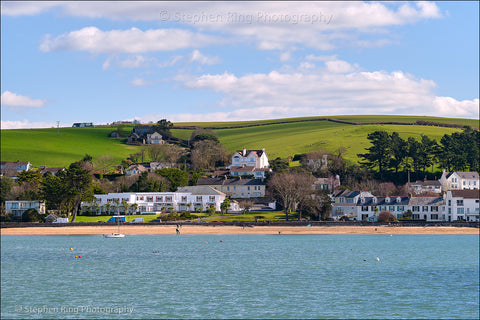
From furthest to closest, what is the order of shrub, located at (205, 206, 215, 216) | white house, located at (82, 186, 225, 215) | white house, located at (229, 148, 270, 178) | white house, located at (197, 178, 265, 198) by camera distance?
white house, located at (229, 148, 270, 178)
white house, located at (197, 178, 265, 198)
white house, located at (82, 186, 225, 215)
shrub, located at (205, 206, 215, 216)

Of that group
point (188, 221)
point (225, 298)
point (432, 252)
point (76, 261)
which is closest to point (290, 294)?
point (225, 298)

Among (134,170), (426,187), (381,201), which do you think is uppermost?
(134,170)

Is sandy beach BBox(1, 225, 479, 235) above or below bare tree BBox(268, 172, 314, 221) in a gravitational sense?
below

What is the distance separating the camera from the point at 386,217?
119000mm

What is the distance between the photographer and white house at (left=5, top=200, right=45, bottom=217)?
127 m

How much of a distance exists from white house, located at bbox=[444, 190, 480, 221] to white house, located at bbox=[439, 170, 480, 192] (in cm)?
2771

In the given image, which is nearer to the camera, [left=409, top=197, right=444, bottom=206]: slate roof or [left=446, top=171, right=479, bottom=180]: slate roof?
[left=409, top=197, right=444, bottom=206]: slate roof

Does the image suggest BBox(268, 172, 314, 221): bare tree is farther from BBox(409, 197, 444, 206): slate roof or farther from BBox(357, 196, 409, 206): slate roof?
BBox(409, 197, 444, 206): slate roof

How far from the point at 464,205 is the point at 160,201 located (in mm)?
60436

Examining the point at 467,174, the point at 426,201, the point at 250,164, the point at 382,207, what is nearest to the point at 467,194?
the point at 426,201

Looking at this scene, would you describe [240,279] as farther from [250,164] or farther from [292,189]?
[250,164]

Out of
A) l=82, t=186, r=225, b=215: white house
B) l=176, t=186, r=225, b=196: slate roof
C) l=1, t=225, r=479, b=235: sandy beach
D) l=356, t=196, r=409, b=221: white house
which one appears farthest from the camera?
l=176, t=186, r=225, b=196: slate roof

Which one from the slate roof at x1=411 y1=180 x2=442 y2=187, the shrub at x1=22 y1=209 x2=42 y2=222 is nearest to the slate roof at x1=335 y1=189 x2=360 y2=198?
the slate roof at x1=411 y1=180 x2=442 y2=187

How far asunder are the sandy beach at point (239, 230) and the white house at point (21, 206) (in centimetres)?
1235
